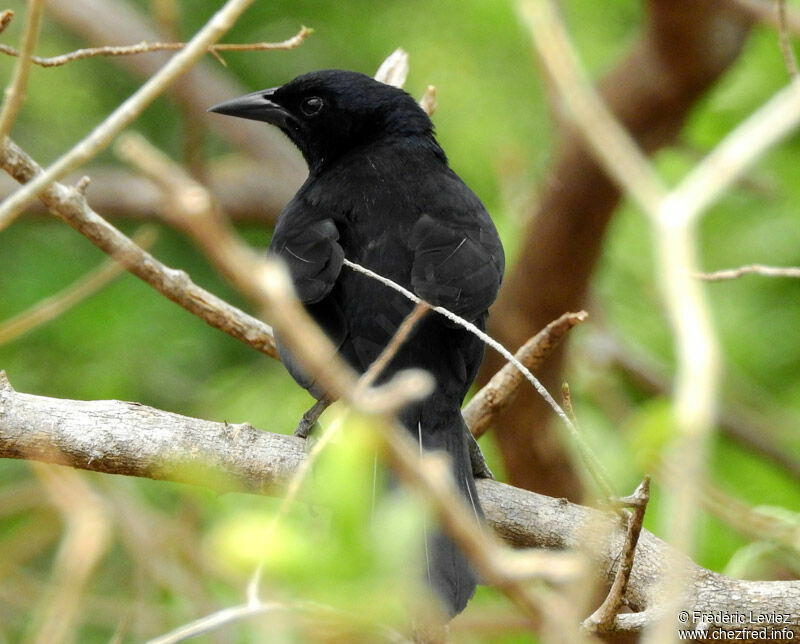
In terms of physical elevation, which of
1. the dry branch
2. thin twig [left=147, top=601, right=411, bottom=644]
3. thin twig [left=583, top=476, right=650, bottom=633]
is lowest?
thin twig [left=147, top=601, right=411, bottom=644]

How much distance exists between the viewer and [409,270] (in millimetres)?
3064

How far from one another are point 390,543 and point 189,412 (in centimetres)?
531

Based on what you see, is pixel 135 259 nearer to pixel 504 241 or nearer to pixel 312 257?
pixel 312 257

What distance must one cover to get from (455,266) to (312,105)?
121 centimetres

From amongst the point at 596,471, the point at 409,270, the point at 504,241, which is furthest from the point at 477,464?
the point at 504,241

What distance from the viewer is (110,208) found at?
6902 mm

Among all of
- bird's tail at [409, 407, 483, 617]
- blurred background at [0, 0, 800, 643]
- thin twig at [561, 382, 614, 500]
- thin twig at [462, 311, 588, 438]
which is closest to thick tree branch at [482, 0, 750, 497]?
blurred background at [0, 0, 800, 643]

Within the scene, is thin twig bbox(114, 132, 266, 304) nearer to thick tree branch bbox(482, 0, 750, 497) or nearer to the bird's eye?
the bird's eye

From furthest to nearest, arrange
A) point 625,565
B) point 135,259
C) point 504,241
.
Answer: point 504,241 < point 135,259 < point 625,565

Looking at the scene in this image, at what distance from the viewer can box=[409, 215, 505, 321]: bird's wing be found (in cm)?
288

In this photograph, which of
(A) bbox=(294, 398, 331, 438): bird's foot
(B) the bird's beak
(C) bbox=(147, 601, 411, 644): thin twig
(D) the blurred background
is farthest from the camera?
(D) the blurred background

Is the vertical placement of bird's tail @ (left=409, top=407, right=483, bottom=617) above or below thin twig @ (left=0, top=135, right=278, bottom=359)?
below

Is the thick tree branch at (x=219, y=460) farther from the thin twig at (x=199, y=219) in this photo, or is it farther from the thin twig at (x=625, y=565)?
the thin twig at (x=199, y=219)

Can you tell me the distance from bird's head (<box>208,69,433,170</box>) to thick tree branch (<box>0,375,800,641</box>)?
1493mm
